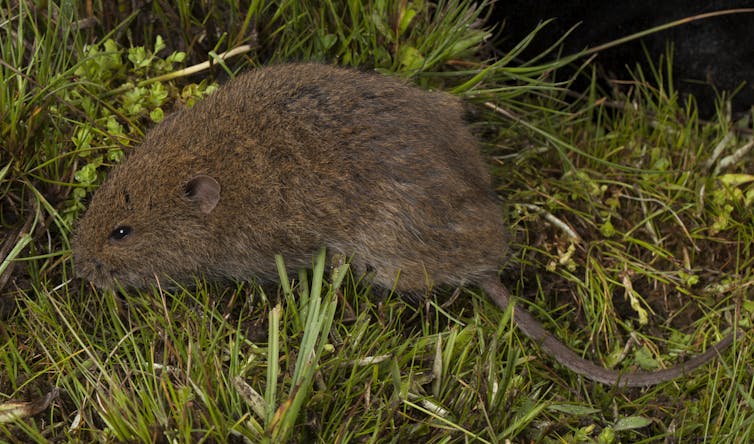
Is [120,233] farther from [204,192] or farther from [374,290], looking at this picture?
[374,290]

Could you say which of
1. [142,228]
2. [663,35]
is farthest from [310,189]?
[663,35]

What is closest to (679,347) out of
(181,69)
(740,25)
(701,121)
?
(701,121)

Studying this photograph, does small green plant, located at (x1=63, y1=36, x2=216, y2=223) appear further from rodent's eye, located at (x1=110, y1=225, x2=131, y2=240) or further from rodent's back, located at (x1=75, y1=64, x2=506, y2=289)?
rodent's eye, located at (x1=110, y1=225, x2=131, y2=240)

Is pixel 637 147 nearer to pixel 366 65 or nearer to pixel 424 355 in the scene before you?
pixel 366 65

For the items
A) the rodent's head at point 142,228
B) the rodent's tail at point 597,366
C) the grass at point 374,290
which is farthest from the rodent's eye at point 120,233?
the rodent's tail at point 597,366

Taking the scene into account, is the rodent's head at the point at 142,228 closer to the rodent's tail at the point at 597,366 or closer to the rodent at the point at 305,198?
the rodent at the point at 305,198

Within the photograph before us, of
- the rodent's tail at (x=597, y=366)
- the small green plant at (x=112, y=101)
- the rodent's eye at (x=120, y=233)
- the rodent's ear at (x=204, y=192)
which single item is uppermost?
the small green plant at (x=112, y=101)
